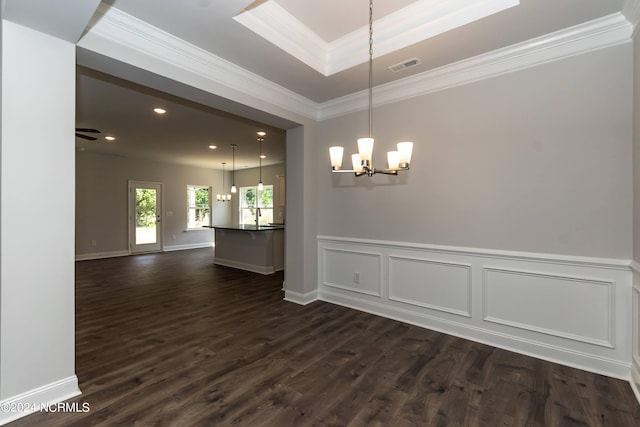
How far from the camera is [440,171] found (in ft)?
10.2

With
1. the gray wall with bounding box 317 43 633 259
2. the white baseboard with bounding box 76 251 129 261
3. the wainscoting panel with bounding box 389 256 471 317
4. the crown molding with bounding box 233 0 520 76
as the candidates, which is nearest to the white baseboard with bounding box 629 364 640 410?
the gray wall with bounding box 317 43 633 259

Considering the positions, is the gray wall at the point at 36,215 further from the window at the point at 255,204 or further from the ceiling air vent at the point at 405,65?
the window at the point at 255,204

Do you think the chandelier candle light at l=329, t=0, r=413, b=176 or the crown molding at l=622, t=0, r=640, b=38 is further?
→ the chandelier candle light at l=329, t=0, r=413, b=176

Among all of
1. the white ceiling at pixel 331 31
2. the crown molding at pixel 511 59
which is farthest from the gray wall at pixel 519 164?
the white ceiling at pixel 331 31

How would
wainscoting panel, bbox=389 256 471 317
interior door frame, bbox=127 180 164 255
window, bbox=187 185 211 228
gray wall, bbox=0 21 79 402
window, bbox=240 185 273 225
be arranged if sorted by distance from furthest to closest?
window, bbox=240 185 273 225
window, bbox=187 185 211 228
interior door frame, bbox=127 180 164 255
wainscoting panel, bbox=389 256 471 317
gray wall, bbox=0 21 79 402

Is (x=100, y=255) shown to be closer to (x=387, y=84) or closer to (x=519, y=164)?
(x=387, y=84)

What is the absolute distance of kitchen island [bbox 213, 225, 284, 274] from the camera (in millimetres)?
6098

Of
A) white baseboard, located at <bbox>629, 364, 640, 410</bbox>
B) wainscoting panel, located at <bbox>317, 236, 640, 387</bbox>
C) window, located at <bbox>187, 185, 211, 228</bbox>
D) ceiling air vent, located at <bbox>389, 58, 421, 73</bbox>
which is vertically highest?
ceiling air vent, located at <bbox>389, 58, 421, 73</bbox>

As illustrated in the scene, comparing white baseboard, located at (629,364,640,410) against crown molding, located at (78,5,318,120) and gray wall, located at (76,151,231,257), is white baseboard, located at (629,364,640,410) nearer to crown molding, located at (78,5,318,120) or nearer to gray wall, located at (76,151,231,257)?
crown molding, located at (78,5,318,120)

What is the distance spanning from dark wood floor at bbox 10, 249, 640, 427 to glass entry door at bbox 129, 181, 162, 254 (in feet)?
17.4

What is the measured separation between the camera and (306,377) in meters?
2.29

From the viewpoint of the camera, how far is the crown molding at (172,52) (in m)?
2.12

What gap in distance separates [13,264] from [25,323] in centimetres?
38

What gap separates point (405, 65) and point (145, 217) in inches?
335
